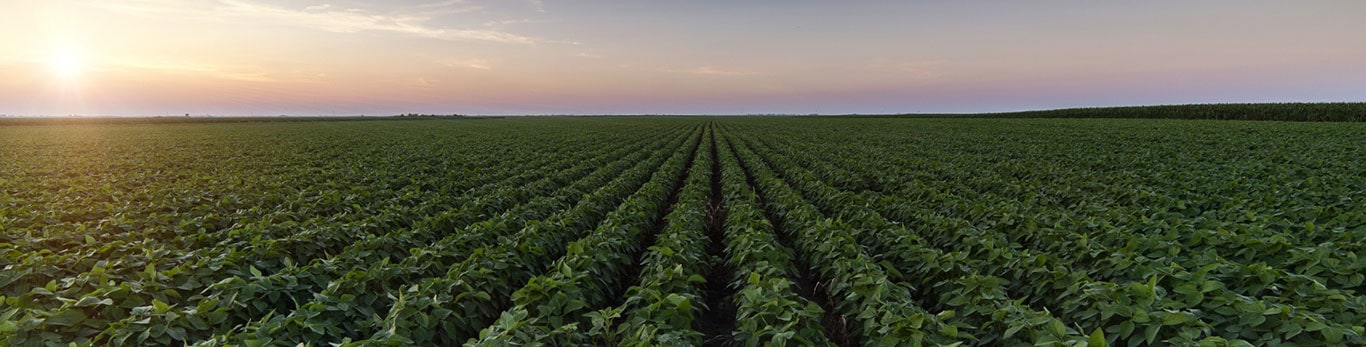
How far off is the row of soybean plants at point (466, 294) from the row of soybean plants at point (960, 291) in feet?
12.1

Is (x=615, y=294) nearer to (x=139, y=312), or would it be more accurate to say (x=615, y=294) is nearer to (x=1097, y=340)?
(x=139, y=312)

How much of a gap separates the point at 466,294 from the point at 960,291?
4.52 metres

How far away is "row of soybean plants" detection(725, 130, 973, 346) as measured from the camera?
4027mm

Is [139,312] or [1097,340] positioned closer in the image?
[1097,340]

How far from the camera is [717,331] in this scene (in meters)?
6.12

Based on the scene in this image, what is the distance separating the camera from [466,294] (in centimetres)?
478

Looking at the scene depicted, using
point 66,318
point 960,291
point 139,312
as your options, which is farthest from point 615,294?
point 66,318

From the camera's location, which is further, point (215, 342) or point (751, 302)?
point (751, 302)

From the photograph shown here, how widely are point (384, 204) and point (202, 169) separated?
14544 millimetres

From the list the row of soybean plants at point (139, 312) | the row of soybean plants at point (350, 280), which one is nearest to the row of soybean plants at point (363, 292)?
the row of soybean plants at point (350, 280)

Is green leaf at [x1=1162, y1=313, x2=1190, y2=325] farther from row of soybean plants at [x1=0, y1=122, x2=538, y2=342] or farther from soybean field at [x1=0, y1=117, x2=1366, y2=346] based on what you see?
row of soybean plants at [x1=0, y1=122, x2=538, y2=342]

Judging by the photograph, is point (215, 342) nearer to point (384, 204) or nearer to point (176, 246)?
point (176, 246)

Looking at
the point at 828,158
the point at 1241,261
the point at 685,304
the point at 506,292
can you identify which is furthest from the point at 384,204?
the point at 828,158

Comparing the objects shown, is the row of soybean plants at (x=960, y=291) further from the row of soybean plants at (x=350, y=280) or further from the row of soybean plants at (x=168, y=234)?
the row of soybean plants at (x=168, y=234)
